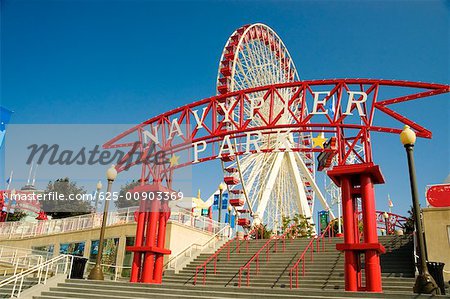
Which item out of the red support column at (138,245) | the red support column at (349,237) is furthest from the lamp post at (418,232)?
the red support column at (138,245)

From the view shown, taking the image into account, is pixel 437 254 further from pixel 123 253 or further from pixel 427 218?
pixel 123 253

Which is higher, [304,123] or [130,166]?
[304,123]

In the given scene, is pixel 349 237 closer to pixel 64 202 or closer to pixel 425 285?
pixel 425 285

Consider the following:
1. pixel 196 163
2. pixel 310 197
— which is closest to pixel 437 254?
pixel 196 163

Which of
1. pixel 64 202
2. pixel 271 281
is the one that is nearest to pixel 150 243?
pixel 271 281

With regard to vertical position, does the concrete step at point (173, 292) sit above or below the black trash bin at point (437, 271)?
below

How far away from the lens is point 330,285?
47.1ft

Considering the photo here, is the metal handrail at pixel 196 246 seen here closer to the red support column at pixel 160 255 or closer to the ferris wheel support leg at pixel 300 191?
the red support column at pixel 160 255

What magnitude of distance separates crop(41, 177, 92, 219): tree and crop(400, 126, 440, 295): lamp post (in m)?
42.5

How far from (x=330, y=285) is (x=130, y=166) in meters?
10.2

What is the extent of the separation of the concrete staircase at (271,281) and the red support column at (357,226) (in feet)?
2.33

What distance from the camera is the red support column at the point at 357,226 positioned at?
12164 mm

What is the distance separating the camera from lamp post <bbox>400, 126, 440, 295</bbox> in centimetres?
996

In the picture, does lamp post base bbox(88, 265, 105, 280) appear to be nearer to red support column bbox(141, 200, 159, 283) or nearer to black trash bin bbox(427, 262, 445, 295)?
red support column bbox(141, 200, 159, 283)
